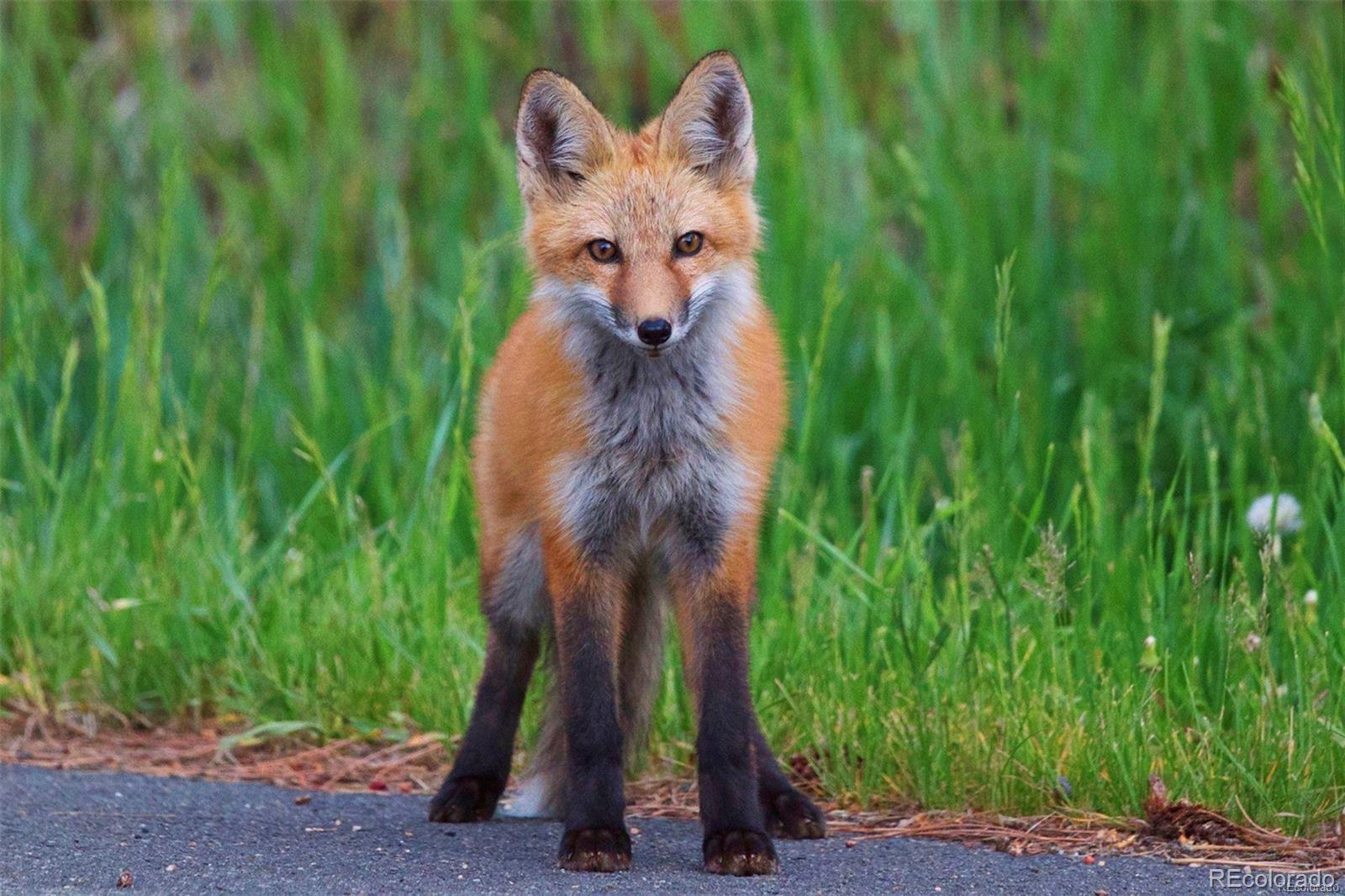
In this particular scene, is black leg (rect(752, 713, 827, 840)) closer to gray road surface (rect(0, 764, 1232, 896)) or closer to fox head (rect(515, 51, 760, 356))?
gray road surface (rect(0, 764, 1232, 896))

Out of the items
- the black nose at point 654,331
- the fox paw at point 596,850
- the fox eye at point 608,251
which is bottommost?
the fox paw at point 596,850

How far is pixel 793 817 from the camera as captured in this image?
10.7 ft

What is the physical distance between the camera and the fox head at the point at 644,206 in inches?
124

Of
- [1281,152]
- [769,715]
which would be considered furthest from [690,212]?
[1281,152]

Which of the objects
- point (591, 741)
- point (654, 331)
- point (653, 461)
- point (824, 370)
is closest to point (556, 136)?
point (654, 331)

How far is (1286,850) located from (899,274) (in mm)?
3311

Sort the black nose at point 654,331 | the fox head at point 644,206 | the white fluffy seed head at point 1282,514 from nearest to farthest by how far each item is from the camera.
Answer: the black nose at point 654,331 → the fox head at point 644,206 → the white fluffy seed head at point 1282,514

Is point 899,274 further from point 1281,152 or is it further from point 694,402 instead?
point 694,402

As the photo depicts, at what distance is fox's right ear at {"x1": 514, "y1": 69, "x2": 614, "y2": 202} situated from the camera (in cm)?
343

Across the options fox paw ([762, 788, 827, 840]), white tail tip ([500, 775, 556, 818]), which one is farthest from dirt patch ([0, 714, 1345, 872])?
white tail tip ([500, 775, 556, 818])

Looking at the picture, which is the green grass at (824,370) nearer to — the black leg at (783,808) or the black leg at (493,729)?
the black leg at (783,808)

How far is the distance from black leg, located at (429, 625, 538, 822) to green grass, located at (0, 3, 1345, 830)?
0.42m

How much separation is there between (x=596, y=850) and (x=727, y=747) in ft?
1.11

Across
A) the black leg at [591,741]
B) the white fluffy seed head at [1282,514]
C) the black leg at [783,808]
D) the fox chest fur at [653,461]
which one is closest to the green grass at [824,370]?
the white fluffy seed head at [1282,514]
